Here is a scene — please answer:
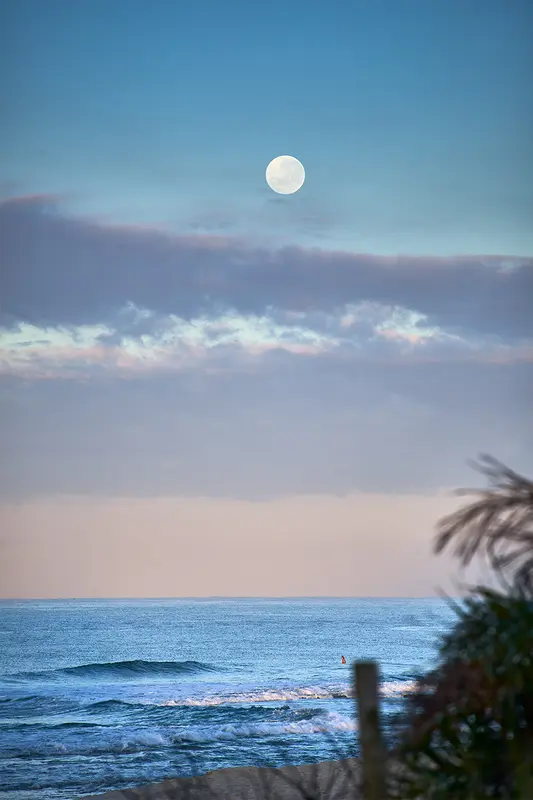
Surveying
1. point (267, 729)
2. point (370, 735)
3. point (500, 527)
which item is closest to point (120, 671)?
point (267, 729)

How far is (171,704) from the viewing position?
25391 millimetres

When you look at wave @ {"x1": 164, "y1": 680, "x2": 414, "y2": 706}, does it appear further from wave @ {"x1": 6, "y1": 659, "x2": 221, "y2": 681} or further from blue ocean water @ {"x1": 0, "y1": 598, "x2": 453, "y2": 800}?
wave @ {"x1": 6, "y1": 659, "x2": 221, "y2": 681}

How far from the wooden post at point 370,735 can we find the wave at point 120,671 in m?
32.5

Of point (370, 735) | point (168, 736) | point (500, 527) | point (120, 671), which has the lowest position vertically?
point (168, 736)

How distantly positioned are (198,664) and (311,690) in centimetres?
1280

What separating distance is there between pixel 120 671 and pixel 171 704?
1181cm

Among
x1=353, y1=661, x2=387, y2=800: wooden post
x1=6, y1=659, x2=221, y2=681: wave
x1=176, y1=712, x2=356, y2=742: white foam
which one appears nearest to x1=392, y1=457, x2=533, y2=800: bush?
x1=353, y1=661, x2=387, y2=800: wooden post

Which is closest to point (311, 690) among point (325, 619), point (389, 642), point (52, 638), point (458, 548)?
point (458, 548)

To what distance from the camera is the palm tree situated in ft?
11.0

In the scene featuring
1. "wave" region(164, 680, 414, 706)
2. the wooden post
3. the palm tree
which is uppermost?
the palm tree

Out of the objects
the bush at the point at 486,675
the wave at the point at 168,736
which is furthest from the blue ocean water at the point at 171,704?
the bush at the point at 486,675

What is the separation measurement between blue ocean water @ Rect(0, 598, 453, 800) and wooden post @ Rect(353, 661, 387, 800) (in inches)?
11.7

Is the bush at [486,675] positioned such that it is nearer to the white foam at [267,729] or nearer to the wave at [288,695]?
the white foam at [267,729]

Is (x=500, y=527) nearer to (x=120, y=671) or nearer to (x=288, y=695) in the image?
(x=288, y=695)
